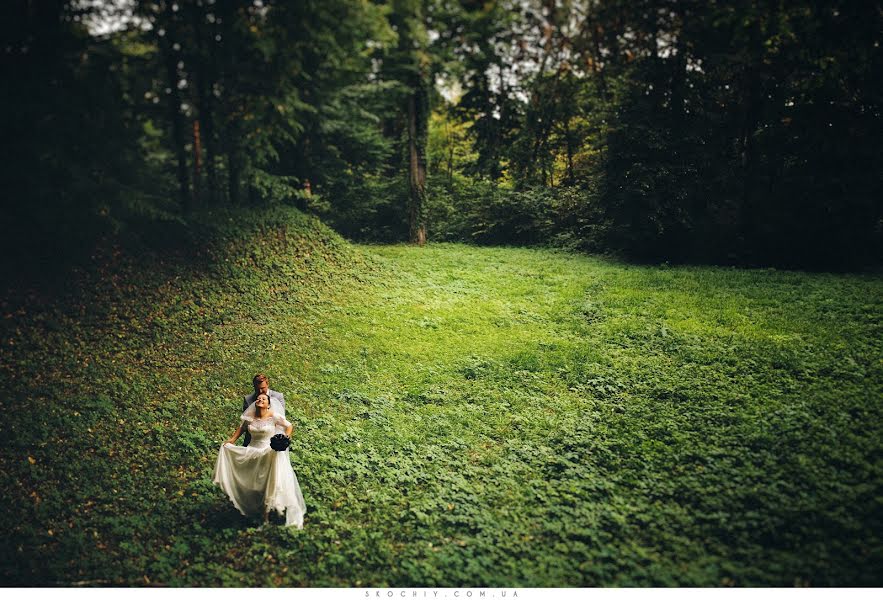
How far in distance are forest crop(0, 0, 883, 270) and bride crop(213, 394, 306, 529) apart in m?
5.87

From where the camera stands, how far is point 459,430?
6672 mm

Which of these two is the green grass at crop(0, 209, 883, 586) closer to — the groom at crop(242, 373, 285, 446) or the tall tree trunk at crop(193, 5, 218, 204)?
the groom at crop(242, 373, 285, 446)

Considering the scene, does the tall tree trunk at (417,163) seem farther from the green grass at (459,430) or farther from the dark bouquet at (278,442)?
the dark bouquet at (278,442)

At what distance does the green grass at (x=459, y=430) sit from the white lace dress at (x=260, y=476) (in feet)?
0.75

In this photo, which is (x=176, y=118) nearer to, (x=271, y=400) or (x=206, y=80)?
(x=206, y=80)

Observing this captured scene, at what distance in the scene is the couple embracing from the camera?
498 centimetres

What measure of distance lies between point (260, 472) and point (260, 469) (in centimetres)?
3

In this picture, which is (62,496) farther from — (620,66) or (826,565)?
(620,66)

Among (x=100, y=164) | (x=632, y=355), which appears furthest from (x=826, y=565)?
(x=100, y=164)

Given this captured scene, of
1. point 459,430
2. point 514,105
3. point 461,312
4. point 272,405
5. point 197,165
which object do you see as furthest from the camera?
point 197,165

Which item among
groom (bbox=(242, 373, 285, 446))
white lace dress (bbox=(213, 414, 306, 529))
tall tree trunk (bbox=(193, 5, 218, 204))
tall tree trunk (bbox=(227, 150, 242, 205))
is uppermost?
tall tree trunk (bbox=(193, 5, 218, 204))

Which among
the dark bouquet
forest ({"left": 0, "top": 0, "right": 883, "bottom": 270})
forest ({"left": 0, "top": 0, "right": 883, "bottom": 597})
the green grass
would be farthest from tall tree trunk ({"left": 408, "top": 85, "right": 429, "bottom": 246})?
the dark bouquet

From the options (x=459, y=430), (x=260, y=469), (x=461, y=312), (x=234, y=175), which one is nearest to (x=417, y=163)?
(x=234, y=175)

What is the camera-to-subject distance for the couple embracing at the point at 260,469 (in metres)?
4.98
